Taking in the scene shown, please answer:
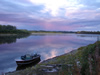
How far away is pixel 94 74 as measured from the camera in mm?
3141

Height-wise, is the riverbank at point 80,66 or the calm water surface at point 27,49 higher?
the riverbank at point 80,66

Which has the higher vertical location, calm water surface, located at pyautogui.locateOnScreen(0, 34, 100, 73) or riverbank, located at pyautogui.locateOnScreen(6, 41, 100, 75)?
riverbank, located at pyautogui.locateOnScreen(6, 41, 100, 75)

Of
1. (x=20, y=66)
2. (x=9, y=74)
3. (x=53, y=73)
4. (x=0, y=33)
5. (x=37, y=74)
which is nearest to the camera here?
(x=53, y=73)

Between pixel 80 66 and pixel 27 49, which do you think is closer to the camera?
pixel 80 66

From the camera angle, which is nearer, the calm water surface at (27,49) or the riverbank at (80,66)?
the riverbank at (80,66)

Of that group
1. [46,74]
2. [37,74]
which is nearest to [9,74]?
[37,74]

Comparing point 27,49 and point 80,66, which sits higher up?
point 80,66

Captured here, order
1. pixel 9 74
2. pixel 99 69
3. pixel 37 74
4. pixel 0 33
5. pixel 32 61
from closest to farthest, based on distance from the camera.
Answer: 1. pixel 99 69
2. pixel 37 74
3. pixel 9 74
4. pixel 32 61
5. pixel 0 33

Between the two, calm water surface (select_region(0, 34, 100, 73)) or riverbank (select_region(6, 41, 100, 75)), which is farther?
calm water surface (select_region(0, 34, 100, 73))

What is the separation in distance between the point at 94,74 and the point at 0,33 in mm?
117317

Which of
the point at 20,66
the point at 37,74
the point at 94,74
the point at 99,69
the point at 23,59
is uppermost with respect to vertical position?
the point at 99,69

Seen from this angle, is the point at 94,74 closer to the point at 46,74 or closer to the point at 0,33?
the point at 46,74

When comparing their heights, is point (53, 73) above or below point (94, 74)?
below

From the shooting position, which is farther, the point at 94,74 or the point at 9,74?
the point at 9,74
